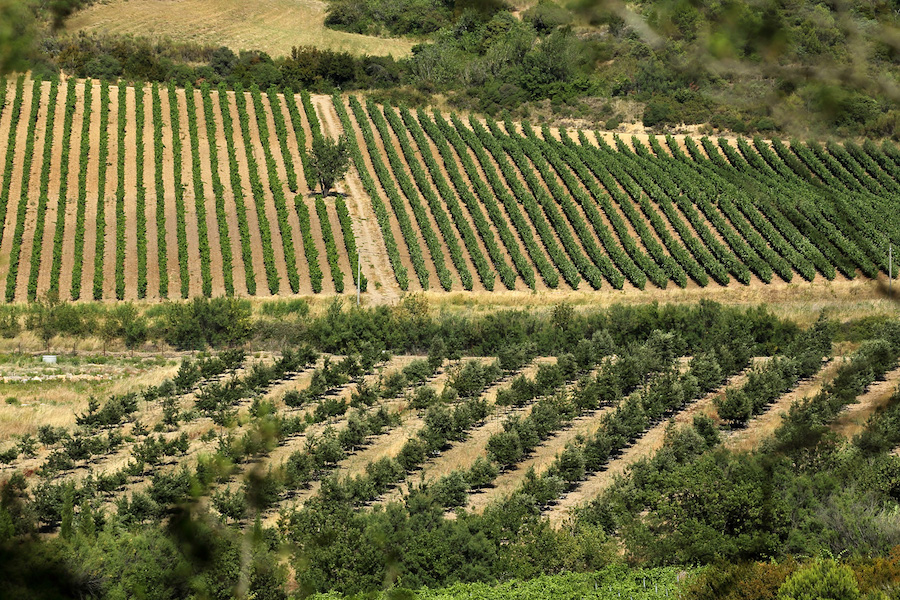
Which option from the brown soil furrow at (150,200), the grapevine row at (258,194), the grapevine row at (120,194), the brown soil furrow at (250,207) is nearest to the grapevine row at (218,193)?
the brown soil furrow at (250,207)

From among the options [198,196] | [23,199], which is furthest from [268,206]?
[23,199]

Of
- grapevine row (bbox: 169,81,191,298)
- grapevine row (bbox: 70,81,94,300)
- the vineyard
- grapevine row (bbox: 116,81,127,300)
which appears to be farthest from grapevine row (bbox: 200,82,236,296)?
grapevine row (bbox: 70,81,94,300)

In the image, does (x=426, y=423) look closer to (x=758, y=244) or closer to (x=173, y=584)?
(x=173, y=584)

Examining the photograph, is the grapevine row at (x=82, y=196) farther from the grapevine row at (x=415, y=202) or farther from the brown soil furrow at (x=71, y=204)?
the grapevine row at (x=415, y=202)

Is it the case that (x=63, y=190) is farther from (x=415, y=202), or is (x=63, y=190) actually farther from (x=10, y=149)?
(x=415, y=202)

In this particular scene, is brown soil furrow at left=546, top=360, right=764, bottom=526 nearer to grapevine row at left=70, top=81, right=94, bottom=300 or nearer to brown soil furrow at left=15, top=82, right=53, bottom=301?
grapevine row at left=70, top=81, right=94, bottom=300

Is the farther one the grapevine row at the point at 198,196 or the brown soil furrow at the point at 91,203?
the brown soil furrow at the point at 91,203

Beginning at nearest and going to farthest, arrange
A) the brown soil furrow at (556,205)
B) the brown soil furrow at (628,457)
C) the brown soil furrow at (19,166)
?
1. the brown soil furrow at (628,457)
2. the brown soil furrow at (19,166)
3. the brown soil furrow at (556,205)
